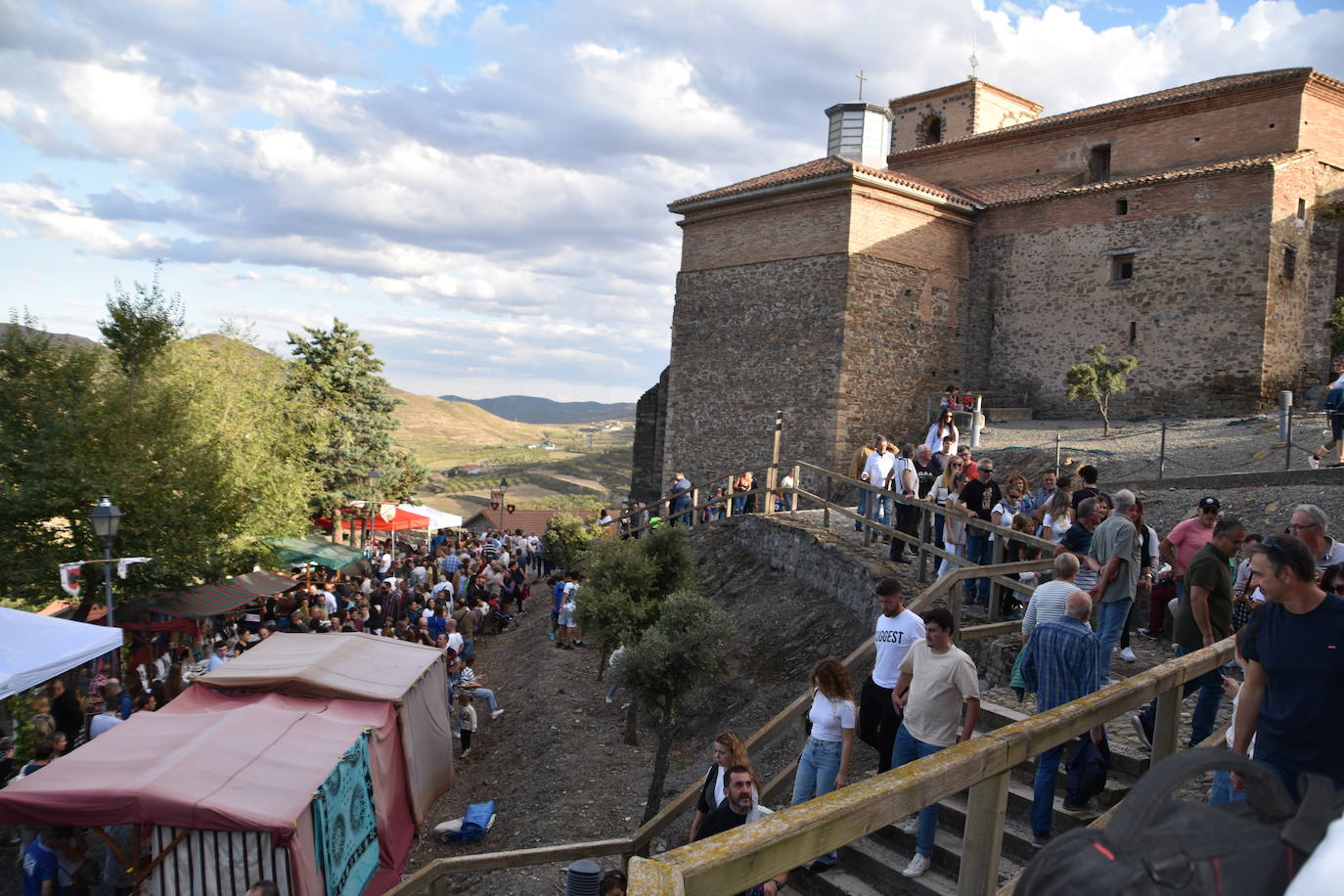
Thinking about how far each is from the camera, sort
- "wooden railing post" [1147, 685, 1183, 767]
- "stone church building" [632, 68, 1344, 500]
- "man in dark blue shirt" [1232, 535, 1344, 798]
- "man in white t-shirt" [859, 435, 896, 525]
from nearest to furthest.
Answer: "man in dark blue shirt" [1232, 535, 1344, 798]
"wooden railing post" [1147, 685, 1183, 767]
"man in white t-shirt" [859, 435, 896, 525]
"stone church building" [632, 68, 1344, 500]

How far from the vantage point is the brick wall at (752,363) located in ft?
74.7

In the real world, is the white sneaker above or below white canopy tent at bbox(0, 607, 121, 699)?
above

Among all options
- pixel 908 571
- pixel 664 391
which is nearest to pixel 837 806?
pixel 908 571

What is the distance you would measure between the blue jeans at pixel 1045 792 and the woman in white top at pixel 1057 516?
14.8 feet

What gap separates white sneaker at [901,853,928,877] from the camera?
186 inches

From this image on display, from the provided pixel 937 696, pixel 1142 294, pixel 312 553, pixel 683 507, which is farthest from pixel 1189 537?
pixel 1142 294

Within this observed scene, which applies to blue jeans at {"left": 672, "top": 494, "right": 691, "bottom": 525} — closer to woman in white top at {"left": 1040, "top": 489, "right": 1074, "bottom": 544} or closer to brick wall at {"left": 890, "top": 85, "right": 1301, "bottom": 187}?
woman in white top at {"left": 1040, "top": 489, "right": 1074, "bottom": 544}

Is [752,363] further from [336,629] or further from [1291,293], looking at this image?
[336,629]

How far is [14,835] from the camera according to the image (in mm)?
9281

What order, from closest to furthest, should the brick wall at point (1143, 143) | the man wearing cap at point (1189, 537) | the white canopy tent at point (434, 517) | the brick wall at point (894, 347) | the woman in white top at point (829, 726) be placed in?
the woman in white top at point (829, 726) < the man wearing cap at point (1189, 537) < the brick wall at point (1143, 143) < the brick wall at point (894, 347) < the white canopy tent at point (434, 517)

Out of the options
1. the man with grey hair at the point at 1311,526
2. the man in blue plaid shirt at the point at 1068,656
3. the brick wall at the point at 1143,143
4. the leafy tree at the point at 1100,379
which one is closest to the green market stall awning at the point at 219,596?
the man in blue plaid shirt at the point at 1068,656

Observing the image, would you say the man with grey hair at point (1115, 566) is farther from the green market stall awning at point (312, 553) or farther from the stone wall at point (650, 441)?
the stone wall at point (650, 441)

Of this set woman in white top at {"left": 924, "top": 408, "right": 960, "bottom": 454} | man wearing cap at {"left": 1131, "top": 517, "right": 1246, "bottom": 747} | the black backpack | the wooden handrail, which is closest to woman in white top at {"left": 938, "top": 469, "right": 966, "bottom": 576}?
woman in white top at {"left": 924, "top": 408, "right": 960, "bottom": 454}

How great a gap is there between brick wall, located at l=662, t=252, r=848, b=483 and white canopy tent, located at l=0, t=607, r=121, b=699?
641 inches
